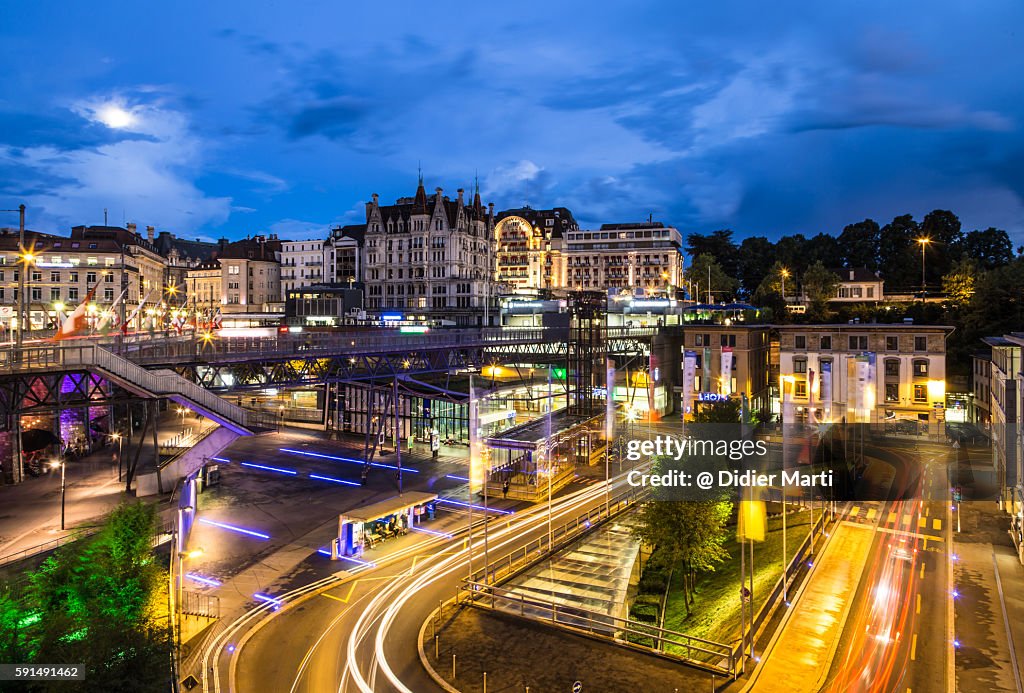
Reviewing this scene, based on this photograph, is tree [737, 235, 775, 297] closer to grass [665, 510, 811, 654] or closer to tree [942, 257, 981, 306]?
tree [942, 257, 981, 306]

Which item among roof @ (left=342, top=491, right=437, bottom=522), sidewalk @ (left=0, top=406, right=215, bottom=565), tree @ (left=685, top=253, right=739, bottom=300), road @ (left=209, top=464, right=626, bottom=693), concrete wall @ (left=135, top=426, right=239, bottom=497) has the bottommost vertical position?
road @ (left=209, top=464, right=626, bottom=693)

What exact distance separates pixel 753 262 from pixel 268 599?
123866 millimetres

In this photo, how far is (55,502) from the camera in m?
37.0

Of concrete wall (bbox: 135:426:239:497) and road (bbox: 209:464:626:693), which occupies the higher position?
concrete wall (bbox: 135:426:239:497)

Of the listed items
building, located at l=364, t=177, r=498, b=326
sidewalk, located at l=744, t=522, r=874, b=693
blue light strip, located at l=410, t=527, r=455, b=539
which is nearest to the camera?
sidewalk, located at l=744, t=522, r=874, b=693

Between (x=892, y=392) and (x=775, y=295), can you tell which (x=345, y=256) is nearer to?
(x=775, y=295)

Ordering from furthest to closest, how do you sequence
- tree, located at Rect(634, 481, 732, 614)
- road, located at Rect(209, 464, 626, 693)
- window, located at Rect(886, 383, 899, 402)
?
window, located at Rect(886, 383, 899, 402) < tree, located at Rect(634, 481, 732, 614) < road, located at Rect(209, 464, 626, 693)

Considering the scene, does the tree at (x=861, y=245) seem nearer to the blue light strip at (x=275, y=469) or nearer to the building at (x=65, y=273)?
the blue light strip at (x=275, y=469)

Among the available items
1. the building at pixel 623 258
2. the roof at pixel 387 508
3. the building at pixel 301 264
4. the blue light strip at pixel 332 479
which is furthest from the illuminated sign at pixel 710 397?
the building at pixel 301 264

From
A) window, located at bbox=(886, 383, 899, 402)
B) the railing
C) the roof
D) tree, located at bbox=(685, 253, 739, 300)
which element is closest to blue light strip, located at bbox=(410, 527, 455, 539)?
the roof

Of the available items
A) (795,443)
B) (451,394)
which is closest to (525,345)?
(451,394)

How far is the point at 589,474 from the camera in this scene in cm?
4728

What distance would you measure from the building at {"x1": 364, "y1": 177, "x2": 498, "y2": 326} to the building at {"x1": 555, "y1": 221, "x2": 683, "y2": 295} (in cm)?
2708

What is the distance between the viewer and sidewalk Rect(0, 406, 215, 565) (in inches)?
1177
